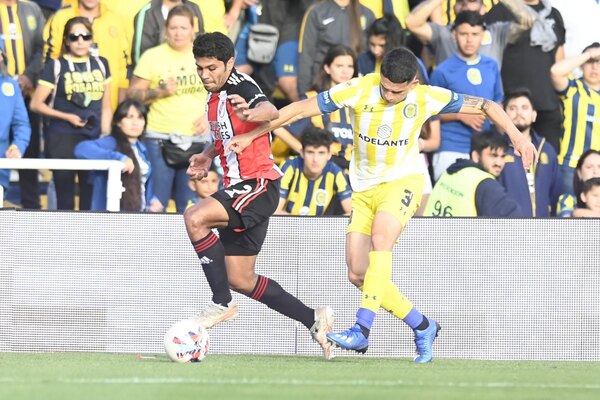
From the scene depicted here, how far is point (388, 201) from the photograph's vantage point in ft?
32.3

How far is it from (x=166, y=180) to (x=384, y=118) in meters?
3.88

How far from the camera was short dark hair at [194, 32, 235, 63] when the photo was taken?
952 cm

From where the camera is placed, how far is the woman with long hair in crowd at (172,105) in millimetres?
13281

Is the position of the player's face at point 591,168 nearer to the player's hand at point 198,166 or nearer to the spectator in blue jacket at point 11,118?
the player's hand at point 198,166

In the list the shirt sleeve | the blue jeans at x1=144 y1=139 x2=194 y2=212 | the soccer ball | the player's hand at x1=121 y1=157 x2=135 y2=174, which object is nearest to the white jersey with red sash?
the shirt sleeve

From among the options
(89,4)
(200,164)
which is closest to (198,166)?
(200,164)

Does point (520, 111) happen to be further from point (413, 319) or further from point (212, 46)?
point (212, 46)

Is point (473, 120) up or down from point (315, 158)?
up

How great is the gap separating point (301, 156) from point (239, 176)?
3098mm

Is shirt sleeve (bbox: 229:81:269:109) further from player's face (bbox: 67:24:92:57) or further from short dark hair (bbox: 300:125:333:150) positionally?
player's face (bbox: 67:24:92:57)

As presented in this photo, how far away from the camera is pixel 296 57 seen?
14094mm

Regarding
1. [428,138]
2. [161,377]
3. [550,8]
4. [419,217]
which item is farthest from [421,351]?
[550,8]

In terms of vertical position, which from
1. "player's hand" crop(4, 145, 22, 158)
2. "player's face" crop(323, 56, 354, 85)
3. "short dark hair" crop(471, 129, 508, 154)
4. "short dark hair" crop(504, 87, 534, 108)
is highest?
"player's face" crop(323, 56, 354, 85)

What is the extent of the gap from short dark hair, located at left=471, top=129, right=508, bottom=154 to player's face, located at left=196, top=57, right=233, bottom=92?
394 cm
